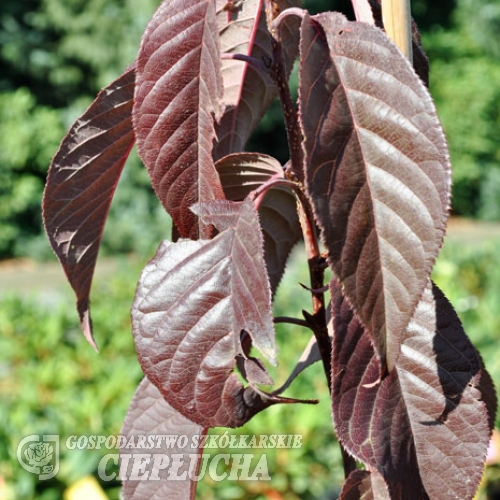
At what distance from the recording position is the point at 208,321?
64cm

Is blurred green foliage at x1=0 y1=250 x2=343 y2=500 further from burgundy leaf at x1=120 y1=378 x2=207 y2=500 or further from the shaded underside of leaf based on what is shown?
the shaded underside of leaf

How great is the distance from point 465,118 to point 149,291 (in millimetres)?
10994

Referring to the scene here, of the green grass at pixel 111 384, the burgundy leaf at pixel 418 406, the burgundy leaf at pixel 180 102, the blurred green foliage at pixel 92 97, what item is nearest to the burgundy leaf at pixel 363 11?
the burgundy leaf at pixel 180 102

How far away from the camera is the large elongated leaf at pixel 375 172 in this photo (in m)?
0.52

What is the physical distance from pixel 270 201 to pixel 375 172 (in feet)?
1.04

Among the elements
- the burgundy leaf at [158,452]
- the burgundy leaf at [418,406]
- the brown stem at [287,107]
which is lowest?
the burgundy leaf at [158,452]

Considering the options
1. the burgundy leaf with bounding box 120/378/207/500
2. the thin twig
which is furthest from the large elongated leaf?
the burgundy leaf with bounding box 120/378/207/500

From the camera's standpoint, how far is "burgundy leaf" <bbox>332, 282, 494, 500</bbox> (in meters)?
0.63

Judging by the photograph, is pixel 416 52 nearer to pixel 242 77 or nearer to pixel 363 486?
pixel 242 77

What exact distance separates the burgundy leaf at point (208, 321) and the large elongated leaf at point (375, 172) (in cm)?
11

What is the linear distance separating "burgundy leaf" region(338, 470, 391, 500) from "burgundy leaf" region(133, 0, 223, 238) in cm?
27

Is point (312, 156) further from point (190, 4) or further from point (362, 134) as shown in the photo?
point (190, 4)

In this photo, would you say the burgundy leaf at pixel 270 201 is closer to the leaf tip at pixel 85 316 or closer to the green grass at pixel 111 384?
the leaf tip at pixel 85 316

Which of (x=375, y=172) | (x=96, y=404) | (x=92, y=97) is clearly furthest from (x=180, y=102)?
(x=92, y=97)
